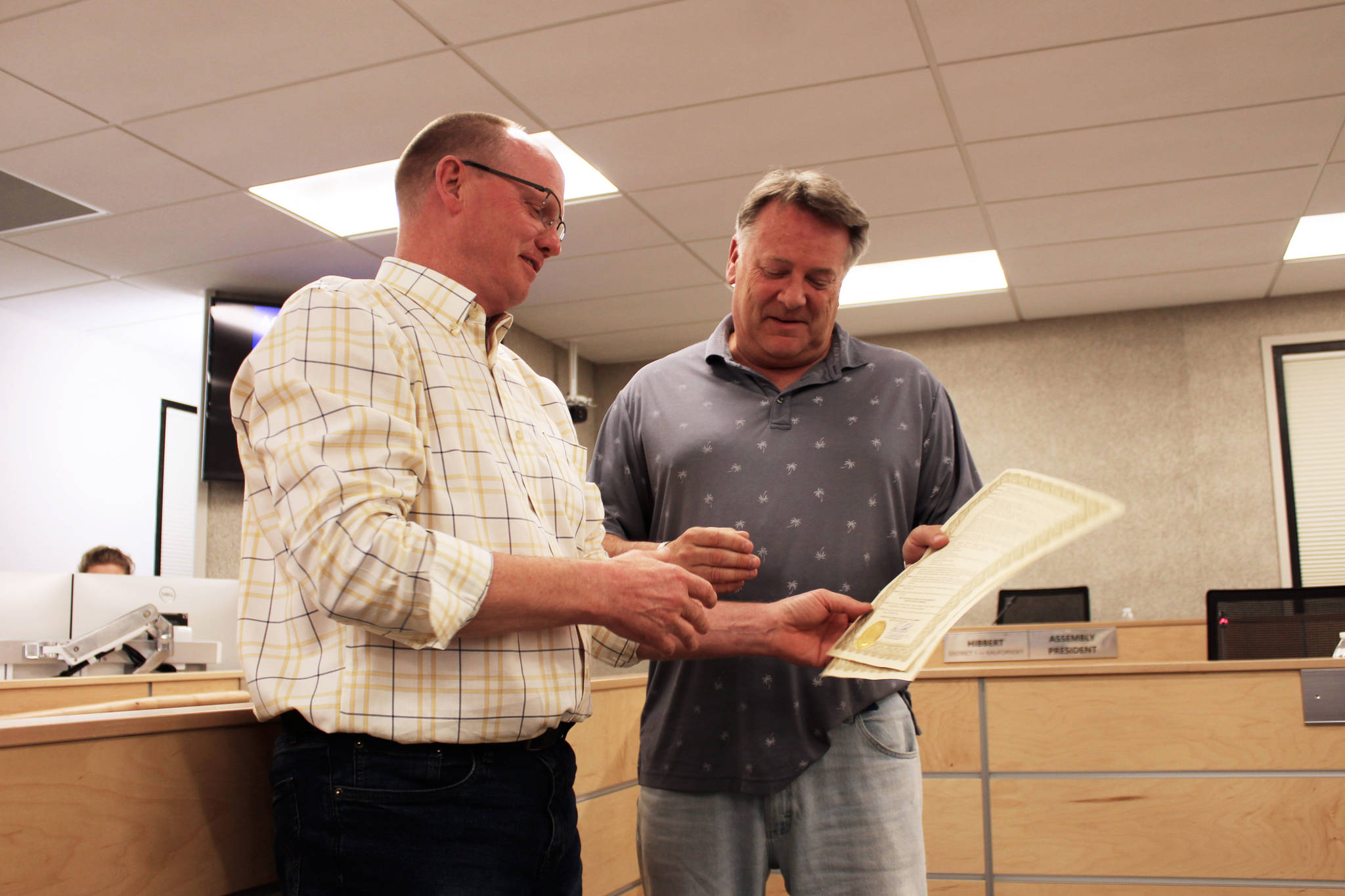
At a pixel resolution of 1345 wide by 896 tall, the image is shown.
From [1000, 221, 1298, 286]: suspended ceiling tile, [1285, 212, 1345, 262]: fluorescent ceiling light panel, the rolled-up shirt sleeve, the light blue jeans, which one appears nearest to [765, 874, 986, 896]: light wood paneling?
the light blue jeans

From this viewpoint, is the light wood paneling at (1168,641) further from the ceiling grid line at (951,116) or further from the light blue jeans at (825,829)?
the light blue jeans at (825,829)

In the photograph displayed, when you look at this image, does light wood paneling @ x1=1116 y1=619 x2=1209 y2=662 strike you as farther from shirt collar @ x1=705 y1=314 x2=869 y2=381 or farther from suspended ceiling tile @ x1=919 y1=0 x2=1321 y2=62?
shirt collar @ x1=705 y1=314 x2=869 y2=381

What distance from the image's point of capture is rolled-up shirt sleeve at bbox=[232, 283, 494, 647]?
33.2 inches

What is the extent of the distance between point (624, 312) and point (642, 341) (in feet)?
2.42

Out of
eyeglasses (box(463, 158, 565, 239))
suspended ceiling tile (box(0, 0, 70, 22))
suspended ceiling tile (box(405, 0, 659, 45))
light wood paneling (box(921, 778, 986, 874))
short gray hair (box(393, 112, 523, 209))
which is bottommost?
light wood paneling (box(921, 778, 986, 874))

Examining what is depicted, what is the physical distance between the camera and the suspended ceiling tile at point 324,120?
3.34 meters

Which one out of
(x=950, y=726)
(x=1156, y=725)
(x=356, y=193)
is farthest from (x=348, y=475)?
(x=356, y=193)

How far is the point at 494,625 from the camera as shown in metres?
0.91

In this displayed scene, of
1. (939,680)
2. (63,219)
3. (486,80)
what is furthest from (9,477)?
(939,680)

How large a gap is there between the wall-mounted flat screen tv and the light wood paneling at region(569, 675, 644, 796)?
351 cm

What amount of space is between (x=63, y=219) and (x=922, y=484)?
416cm

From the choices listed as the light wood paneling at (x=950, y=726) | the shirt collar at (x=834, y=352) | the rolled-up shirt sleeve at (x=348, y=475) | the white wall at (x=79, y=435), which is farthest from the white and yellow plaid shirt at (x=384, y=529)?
the white wall at (x=79, y=435)

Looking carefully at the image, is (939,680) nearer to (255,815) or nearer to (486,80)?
(255,815)

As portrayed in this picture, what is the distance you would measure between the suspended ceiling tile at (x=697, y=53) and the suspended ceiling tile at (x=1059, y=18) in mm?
112
